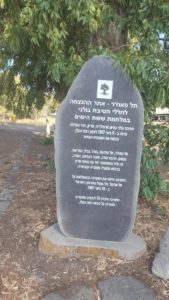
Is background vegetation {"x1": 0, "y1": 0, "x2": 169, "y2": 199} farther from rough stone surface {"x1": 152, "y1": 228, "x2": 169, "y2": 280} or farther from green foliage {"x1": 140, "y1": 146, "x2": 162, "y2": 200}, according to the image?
rough stone surface {"x1": 152, "y1": 228, "x2": 169, "y2": 280}

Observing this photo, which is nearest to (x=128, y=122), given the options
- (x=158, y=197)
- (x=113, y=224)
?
(x=113, y=224)

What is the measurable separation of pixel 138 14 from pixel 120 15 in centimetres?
40

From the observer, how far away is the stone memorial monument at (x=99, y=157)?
14.5 feet

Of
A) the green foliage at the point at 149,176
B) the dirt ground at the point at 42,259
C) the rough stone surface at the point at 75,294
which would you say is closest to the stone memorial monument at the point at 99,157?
the dirt ground at the point at 42,259

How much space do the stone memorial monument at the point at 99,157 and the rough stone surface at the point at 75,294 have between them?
641 millimetres

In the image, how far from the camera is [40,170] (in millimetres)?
8641

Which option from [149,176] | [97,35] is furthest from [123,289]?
[97,35]

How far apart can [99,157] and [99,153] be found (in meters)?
0.04

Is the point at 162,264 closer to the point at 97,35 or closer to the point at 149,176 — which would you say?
the point at 149,176

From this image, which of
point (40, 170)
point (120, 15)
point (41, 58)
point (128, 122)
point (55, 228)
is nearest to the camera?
point (128, 122)

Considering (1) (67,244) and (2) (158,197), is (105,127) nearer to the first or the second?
(1) (67,244)

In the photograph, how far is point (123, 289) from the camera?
156 inches

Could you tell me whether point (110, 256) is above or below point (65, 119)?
below

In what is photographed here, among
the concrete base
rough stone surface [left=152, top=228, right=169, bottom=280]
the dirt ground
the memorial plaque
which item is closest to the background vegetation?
the memorial plaque
